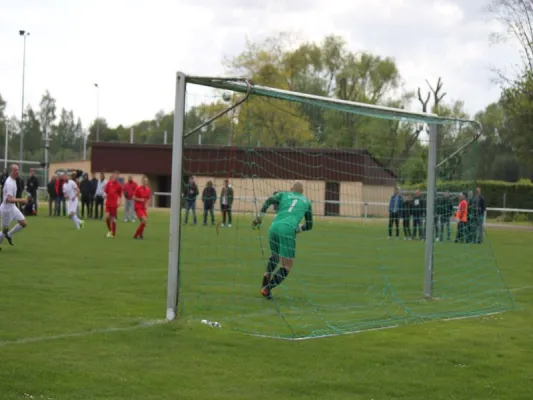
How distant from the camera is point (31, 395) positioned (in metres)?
6.75

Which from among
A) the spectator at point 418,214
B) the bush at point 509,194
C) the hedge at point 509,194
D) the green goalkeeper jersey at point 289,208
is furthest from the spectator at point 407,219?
the bush at point 509,194

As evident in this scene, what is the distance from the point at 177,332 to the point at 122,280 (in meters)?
5.37

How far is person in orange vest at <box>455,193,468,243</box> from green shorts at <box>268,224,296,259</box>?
741 centimetres

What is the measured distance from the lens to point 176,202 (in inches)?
414

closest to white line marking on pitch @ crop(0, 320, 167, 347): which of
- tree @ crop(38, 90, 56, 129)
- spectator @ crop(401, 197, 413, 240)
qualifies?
spectator @ crop(401, 197, 413, 240)

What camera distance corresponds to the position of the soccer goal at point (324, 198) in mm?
11023

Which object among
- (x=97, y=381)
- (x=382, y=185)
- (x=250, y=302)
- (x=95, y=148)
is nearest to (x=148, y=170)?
(x=95, y=148)

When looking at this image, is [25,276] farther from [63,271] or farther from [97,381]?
[97,381]

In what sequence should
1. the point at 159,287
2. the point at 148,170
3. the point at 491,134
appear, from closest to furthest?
the point at 159,287
the point at 148,170
the point at 491,134

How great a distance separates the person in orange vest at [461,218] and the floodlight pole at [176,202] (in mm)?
10168

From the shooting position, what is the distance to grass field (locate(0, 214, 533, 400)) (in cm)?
743

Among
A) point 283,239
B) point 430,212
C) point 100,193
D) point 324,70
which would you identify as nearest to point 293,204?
point 283,239

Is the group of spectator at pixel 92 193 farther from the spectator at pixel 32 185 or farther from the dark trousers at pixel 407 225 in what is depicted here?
the dark trousers at pixel 407 225

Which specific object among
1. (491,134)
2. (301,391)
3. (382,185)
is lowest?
(301,391)
